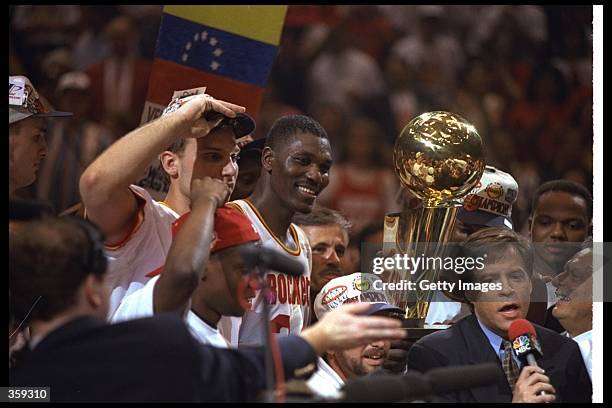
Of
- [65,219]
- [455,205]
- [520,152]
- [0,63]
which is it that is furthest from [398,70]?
[65,219]

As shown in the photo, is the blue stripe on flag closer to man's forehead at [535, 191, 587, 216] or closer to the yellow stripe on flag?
the yellow stripe on flag

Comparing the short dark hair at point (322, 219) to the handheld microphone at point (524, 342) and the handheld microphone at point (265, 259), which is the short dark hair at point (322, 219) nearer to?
the handheld microphone at point (524, 342)

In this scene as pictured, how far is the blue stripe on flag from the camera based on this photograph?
17.1 feet

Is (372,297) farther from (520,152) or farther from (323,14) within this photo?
(323,14)

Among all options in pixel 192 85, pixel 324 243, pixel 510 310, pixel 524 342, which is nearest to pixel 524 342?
pixel 524 342

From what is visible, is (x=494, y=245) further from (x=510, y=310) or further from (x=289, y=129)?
(x=289, y=129)

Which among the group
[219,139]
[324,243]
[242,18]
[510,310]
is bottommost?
[324,243]

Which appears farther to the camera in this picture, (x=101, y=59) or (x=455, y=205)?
(x=101, y=59)

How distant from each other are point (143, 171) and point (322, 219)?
185cm

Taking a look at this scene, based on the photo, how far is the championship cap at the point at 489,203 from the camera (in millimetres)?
5332

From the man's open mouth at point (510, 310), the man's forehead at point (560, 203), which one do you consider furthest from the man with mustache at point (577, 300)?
the man's forehead at point (560, 203)

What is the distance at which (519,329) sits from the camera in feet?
13.8

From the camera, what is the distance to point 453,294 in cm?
470

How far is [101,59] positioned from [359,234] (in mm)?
2216
